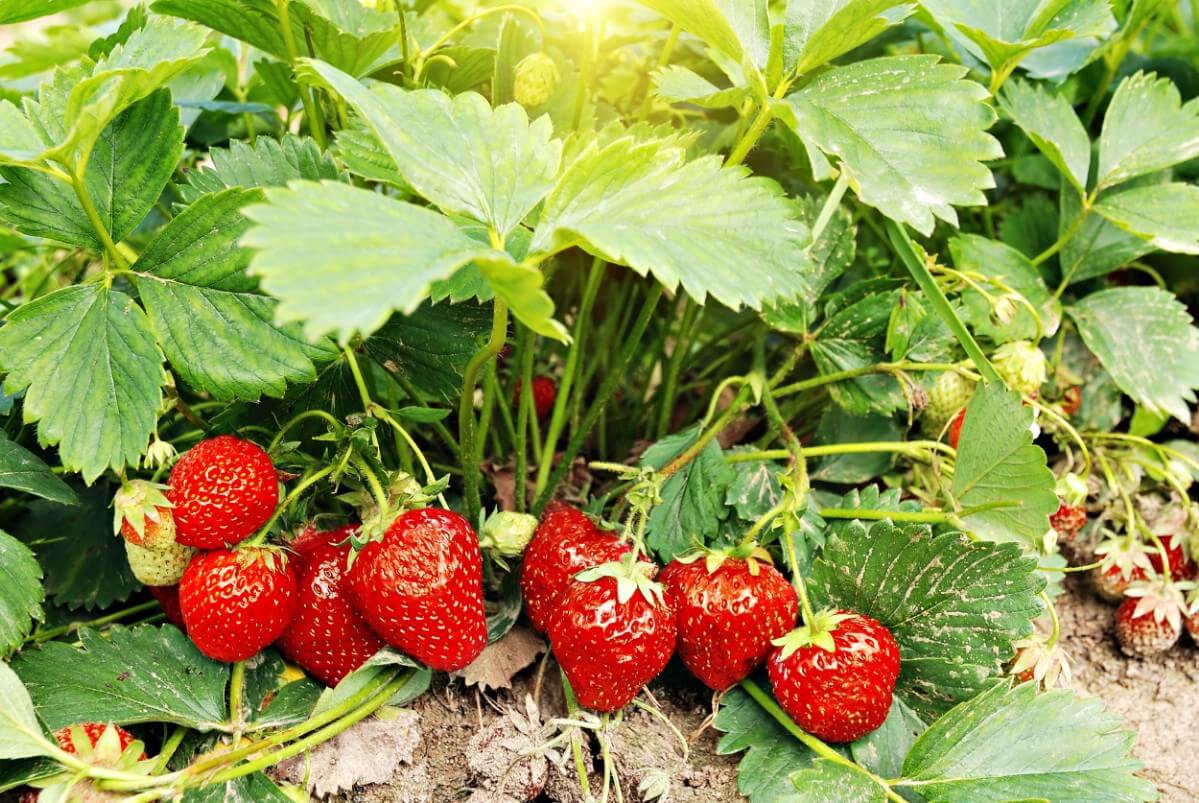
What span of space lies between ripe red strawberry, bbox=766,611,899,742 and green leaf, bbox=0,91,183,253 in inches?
24.2

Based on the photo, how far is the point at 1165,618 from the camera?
0.96 m

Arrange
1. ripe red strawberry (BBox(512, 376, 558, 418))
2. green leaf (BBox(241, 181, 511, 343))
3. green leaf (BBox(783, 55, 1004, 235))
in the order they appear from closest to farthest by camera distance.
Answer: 1. green leaf (BBox(241, 181, 511, 343))
2. green leaf (BBox(783, 55, 1004, 235))
3. ripe red strawberry (BBox(512, 376, 558, 418))

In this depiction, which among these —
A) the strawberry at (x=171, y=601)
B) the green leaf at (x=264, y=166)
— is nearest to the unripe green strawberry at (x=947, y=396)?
the green leaf at (x=264, y=166)

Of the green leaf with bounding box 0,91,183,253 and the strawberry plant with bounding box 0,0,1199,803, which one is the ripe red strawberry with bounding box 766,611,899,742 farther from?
the green leaf with bounding box 0,91,183,253

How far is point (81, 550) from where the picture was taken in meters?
0.88

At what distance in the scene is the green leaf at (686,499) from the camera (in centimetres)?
85

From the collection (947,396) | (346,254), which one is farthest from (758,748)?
(346,254)

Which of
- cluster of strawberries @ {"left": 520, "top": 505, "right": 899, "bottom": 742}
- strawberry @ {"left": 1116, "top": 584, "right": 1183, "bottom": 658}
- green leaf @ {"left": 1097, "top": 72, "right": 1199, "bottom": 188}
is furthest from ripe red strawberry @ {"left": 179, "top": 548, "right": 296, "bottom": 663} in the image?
green leaf @ {"left": 1097, "top": 72, "right": 1199, "bottom": 188}

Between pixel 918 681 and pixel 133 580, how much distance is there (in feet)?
2.29

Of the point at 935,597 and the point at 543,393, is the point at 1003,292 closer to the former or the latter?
the point at 935,597

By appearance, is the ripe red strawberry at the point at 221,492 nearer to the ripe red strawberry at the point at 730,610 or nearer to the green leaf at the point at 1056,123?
the ripe red strawberry at the point at 730,610

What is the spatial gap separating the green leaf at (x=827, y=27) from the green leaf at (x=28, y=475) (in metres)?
0.66

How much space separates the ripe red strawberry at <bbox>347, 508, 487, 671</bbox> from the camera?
0.71m

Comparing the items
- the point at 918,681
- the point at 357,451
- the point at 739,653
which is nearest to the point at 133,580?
the point at 357,451
